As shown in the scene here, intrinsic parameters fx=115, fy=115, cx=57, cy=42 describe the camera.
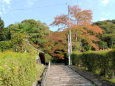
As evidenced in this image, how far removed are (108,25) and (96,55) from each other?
28.5m

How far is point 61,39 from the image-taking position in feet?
73.6

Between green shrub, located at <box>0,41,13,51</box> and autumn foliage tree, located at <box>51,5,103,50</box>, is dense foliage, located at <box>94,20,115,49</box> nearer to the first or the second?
autumn foliage tree, located at <box>51,5,103,50</box>

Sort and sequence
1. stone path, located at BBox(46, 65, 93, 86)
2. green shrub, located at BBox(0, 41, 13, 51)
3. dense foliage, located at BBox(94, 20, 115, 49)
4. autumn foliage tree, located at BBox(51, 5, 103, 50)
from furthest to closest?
1. dense foliage, located at BBox(94, 20, 115, 49)
2. autumn foliage tree, located at BBox(51, 5, 103, 50)
3. green shrub, located at BBox(0, 41, 13, 51)
4. stone path, located at BBox(46, 65, 93, 86)

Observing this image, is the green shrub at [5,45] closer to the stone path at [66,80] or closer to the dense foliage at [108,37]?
the stone path at [66,80]

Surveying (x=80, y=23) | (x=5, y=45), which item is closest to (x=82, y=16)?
(x=80, y=23)

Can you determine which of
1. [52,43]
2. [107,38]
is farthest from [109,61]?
[107,38]

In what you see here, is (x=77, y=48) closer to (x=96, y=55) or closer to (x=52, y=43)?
(x=52, y=43)

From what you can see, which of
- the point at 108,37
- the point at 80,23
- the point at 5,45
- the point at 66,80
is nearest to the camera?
the point at 66,80

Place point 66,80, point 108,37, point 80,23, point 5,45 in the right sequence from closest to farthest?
Result: point 66,80, point 5,45, point 80,23, point 108,37

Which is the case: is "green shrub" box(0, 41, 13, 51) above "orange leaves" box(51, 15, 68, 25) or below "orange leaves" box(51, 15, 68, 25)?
below

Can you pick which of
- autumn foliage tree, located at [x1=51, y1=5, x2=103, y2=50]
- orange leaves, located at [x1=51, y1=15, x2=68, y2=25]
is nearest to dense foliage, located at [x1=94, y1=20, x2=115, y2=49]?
autumn foliage tree, located at [x1=51, y1=5, x2=103, y2=50]

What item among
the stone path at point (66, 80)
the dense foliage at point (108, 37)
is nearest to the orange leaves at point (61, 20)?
the stone path at point (66, 80)

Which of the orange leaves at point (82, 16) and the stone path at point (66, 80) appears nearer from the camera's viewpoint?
the stone path at point (66, 80)

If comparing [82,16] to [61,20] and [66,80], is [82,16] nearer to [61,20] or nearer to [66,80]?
[61,20]
